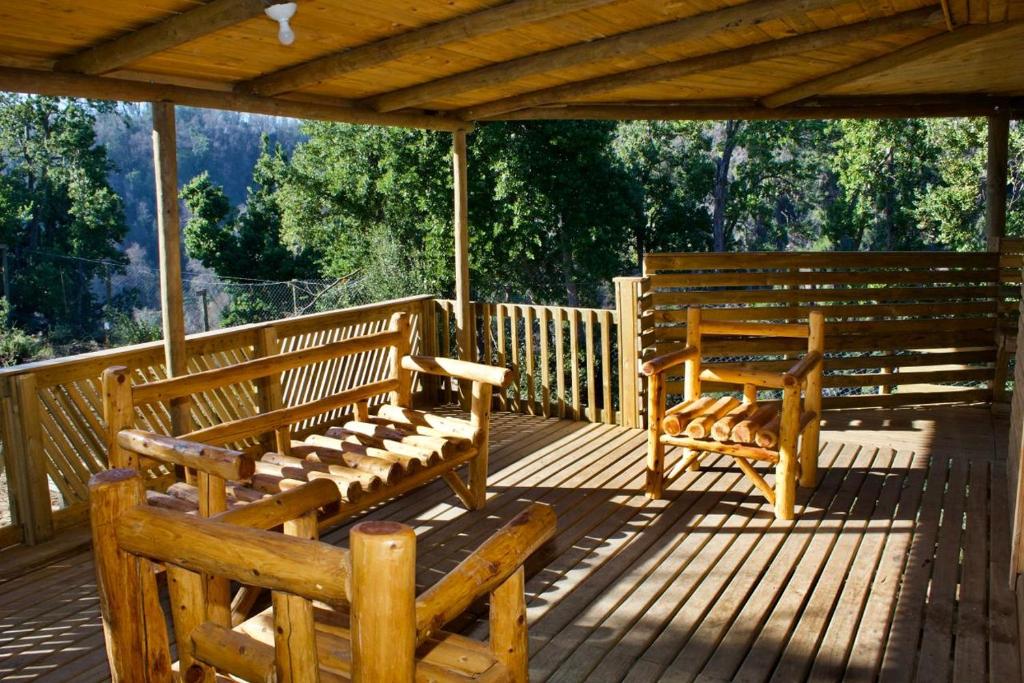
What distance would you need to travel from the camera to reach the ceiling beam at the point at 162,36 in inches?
139

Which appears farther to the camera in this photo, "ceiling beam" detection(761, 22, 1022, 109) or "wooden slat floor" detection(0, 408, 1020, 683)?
"ceiling beam" detection(761, 22, 1022, 109)

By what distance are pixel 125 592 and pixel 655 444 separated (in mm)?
3246

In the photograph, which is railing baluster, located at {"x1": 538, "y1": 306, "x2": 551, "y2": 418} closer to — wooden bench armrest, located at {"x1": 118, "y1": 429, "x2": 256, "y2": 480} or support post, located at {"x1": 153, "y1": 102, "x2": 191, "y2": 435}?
support post, located at {"x1": 153, "y1": 102, "x2": 191, "y2": 435}

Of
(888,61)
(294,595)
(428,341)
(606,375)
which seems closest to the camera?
(294,595)

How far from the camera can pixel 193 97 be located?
4.88 meters

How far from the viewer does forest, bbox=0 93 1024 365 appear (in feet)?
59.0

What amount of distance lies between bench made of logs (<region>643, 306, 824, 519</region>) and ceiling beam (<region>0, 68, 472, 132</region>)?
263 centimetres

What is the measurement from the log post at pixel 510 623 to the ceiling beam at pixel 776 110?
16.8ft

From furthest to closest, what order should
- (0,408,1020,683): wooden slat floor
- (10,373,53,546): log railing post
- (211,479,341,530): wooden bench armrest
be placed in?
(10,373,53,546): log railing post, (0,408,1020,683): wooden slat floor, (211,479,341,530): wooden bench armrest

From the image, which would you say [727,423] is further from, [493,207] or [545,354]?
[493,207]

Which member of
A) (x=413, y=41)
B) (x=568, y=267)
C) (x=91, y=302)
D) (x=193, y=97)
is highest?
(x=413, y=41)

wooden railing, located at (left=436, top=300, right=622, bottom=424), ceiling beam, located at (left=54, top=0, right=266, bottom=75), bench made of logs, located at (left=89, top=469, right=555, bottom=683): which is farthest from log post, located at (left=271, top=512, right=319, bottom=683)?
wooden railing, located at (left=436, top=300, right=622, bottom=424)

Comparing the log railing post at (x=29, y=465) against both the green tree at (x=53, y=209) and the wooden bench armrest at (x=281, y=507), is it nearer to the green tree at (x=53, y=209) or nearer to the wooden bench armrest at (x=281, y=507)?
the wooden bench armrest at (x=281, y=507)

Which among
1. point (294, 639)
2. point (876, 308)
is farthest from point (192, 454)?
point (876, 308)
